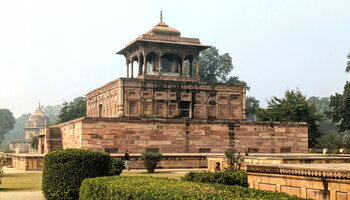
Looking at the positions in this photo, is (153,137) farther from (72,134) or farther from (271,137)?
(271,137)

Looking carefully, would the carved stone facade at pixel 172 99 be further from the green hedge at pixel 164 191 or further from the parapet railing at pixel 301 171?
the green hedge at pixel 164 191

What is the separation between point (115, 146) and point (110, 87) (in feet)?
30.8

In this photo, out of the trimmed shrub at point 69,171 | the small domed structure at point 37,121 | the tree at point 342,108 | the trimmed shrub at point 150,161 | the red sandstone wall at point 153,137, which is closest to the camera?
the trimmed shrub at point 69,171

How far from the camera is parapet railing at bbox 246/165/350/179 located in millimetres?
10898

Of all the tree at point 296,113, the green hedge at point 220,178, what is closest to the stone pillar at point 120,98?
the tree at point 296,113

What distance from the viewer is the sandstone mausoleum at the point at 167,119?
37.5 m

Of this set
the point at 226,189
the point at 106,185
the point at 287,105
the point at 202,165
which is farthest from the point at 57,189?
the point at 287,105

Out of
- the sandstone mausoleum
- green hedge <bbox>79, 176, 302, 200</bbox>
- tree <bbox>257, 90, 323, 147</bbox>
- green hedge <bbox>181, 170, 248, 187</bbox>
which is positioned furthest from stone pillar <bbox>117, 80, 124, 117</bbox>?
green hedge <bbox>79, 176, 302, 200</bbox>

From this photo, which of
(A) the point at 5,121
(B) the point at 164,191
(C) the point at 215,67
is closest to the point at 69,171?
(B) the point at 164,191

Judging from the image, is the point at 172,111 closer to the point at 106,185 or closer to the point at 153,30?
the point at 153,30

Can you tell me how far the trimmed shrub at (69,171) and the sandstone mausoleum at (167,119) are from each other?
20.1 meters

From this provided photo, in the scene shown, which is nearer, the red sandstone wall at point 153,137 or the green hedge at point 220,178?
the green hedge at point 220,178

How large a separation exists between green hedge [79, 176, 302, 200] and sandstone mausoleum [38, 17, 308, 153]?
24.2 m

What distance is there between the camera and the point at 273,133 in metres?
42.2
